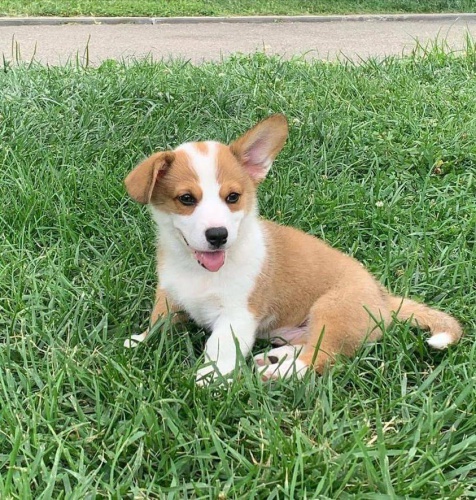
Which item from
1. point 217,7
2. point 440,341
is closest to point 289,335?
point 440,341

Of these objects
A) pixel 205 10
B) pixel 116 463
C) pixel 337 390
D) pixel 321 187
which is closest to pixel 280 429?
pixel 337 390

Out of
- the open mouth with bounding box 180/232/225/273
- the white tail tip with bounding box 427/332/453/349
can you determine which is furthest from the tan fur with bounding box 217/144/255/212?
the white tail tip with bounding box 427/332/453/349

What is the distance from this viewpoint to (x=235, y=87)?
5.69 meters

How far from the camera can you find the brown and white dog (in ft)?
8.79

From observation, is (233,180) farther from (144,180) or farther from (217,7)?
(217,7)

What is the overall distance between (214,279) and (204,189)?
1.54 feet

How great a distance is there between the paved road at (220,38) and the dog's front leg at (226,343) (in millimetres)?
7101

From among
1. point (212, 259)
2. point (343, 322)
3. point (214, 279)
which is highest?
point (212, 259)

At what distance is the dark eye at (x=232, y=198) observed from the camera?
108 inches

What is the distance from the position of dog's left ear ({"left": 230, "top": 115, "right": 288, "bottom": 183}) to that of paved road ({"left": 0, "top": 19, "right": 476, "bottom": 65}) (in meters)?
6.57

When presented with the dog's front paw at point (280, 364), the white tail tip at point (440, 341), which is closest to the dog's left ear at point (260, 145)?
the dog's front paw at point (280, 364)

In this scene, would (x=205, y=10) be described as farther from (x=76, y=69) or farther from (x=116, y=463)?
(x=116, y=463)

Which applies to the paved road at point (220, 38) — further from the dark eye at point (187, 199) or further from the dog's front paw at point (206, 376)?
the dog's front paw at point (206, 376)

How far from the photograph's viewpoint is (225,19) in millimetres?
13195
